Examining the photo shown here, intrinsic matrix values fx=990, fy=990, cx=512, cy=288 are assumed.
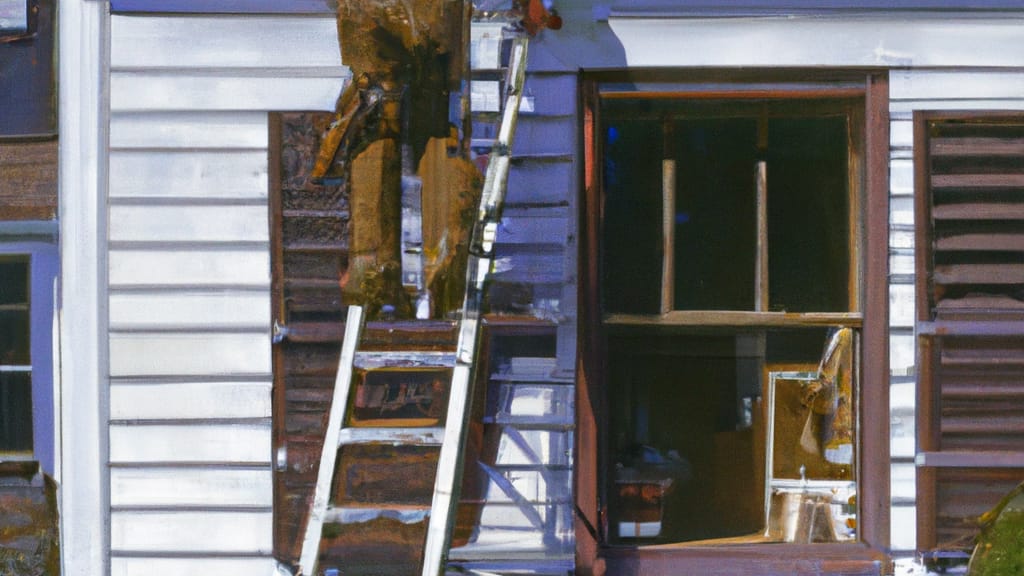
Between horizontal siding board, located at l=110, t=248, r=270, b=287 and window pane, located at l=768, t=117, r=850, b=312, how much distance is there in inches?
73.4

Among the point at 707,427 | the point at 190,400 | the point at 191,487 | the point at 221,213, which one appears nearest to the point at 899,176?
the point at 707,427

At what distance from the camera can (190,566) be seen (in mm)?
3541

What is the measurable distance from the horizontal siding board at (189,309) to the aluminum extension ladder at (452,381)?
14.7 inches

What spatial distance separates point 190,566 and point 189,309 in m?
0.92

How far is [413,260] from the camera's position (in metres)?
3.31

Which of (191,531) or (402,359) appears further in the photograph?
(191,531)

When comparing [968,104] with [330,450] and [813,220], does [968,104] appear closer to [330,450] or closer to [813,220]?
[813,220]

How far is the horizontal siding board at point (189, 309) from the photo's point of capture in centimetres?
350

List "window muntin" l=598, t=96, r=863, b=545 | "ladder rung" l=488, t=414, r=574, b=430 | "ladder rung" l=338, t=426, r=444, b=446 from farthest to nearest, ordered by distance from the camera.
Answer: "window muntin" l=598, t=96, r=863, b=545 → "ladder rung" l=488, t=414, r=574, b=430 → "ladder rung" l=338, t=426, r=444, b=446

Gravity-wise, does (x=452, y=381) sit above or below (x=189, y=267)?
below

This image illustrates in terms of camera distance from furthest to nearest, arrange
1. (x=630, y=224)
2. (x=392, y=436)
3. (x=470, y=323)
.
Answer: (x=630, y=224) < (x=470, y=323) < (x=392, y=436)

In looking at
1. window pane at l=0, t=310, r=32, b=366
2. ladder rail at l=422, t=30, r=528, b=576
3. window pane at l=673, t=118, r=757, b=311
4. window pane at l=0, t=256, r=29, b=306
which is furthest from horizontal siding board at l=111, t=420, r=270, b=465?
window pane at l=673, t=118, r=757, b=311

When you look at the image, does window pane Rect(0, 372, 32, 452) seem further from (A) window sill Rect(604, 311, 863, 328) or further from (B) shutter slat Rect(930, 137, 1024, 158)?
(B) shutter slat Rect(930, 137, 1024, 158)

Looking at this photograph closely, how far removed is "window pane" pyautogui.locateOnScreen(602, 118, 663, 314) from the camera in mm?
3574
